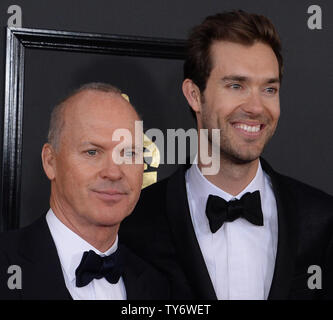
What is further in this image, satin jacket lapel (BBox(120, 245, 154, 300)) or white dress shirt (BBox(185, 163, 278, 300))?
white dress shirt (BBox(185, 163, 278, 300))

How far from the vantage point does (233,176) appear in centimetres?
231

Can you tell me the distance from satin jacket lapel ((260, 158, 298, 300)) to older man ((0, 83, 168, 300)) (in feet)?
1.70

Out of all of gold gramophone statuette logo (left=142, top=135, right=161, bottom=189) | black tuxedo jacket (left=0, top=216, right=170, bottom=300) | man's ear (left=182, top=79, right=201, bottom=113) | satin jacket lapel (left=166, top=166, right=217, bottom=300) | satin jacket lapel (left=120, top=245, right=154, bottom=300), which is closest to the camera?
black tuxedo jacket (left=0, top=216, right=170, bottom=300)

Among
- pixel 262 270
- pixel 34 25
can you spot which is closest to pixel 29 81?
pixel 34 25

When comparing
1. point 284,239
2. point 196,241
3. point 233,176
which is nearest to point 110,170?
point 196,241

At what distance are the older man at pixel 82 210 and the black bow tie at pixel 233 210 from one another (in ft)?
1.17

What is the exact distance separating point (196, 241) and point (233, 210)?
6.6 inches

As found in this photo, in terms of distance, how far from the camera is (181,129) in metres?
2.58

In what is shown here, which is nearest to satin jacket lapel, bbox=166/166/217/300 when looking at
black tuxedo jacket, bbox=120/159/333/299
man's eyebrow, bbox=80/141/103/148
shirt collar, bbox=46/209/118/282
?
black tuxedo jacket, bbox=120/159/333/299

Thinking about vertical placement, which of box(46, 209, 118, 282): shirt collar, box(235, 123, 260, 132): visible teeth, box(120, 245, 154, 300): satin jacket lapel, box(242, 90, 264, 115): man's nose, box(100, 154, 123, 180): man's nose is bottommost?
box(120, 245, 154, 300): satin jacket lapel

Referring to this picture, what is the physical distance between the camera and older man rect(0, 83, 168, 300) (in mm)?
1925

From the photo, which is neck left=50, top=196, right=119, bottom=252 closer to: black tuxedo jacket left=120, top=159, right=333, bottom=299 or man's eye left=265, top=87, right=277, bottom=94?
black tuxedo jacket left=120, top=159, right=333, bottom=299

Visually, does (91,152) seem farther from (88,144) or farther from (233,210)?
(233,210)
